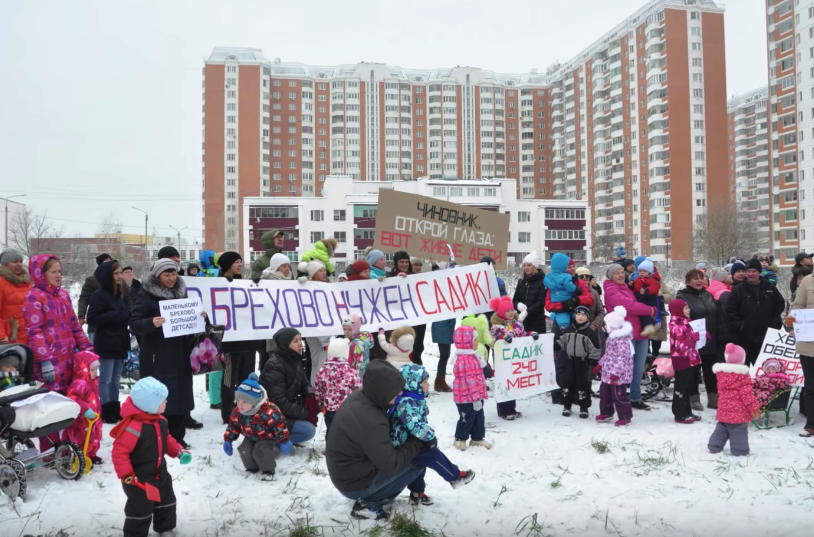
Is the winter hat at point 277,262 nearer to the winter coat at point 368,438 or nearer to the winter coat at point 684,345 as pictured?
the winter coat at point 368,438

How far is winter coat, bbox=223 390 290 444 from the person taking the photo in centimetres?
580

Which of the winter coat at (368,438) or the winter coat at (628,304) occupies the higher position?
the winter coat at (628,304)

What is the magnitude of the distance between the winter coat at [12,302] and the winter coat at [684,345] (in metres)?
7.66

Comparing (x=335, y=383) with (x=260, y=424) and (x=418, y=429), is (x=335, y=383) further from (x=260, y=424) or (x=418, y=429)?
(x=418, y=429)

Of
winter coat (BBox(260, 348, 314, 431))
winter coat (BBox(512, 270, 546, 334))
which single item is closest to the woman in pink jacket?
winter coat (BBox(512, 270, 546, 334))

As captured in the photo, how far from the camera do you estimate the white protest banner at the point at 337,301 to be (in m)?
7.65

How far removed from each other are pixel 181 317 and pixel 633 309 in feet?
19.3

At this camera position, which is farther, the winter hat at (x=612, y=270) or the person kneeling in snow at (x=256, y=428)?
the winter hat at (x=612, y=270)

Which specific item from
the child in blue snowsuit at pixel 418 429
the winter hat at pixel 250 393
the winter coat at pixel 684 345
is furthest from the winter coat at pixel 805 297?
the winter hat at pixel 250 393

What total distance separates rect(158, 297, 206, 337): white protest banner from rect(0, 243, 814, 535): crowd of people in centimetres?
14

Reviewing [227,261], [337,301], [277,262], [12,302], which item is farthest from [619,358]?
[12,302]

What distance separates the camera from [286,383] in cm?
617

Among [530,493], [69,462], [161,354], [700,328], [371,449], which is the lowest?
[530,493]

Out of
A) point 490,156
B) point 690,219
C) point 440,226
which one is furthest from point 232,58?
point 440,226
